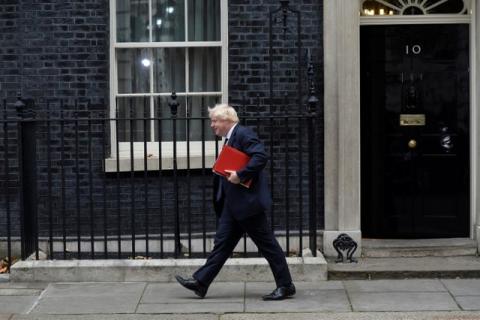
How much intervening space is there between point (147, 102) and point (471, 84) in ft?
10.8

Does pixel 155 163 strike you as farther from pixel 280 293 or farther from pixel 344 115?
pixel 280 293

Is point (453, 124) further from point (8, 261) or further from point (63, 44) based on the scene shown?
point (8, 261)

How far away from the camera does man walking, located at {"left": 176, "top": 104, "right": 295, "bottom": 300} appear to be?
22.2 feet

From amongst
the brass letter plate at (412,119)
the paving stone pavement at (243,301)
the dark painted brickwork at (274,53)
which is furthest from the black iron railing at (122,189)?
the brass letter plate at (412,119)

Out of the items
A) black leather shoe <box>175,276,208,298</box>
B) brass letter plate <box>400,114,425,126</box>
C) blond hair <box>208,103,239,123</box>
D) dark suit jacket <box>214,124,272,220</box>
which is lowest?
black leather shoe <box>175,276,208,298</box>

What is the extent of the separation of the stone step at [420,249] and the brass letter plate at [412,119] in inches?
47.4

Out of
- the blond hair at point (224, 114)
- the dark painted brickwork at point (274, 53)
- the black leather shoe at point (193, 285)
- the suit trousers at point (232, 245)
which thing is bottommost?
the black leather shoe at point (193, 285)

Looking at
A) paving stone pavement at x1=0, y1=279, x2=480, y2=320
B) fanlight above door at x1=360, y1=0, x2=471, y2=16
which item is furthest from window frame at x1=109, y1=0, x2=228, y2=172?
fanlight above door at x1=360, y1=0, x2=471, y2=16

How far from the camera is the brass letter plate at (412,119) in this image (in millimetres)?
8633

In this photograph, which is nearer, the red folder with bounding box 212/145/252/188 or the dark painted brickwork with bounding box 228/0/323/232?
the red folder with bounding box 212/145/252/188

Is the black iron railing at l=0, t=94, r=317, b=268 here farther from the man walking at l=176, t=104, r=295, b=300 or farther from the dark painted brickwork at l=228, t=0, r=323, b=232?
the man walking at l=176, t=104, r=295, b=300

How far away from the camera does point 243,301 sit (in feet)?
23.1

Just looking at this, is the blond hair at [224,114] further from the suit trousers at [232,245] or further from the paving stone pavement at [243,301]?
the paving stone pavement at [243,301]

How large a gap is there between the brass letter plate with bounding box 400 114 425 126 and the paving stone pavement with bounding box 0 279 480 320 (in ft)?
5.65
